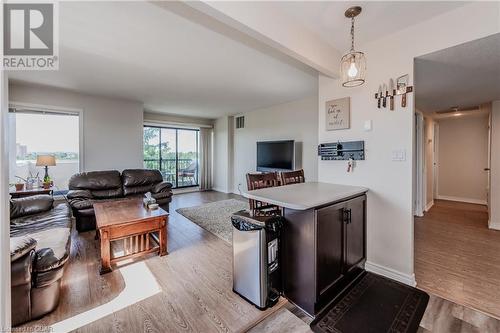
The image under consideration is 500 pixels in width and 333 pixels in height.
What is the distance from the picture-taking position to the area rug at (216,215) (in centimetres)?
359

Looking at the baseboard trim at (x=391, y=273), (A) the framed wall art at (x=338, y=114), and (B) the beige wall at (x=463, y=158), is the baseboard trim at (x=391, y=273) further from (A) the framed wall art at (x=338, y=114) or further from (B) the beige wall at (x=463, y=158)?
(B) the beige wall at (x=463, y=158)

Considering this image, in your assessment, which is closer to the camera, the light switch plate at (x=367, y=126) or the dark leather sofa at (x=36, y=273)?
the dark leather sofa at (x=36, y=273)

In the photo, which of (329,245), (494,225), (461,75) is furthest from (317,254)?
(494,225)

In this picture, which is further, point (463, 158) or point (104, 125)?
point (463, 158)

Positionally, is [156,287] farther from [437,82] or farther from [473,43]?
[437,82]

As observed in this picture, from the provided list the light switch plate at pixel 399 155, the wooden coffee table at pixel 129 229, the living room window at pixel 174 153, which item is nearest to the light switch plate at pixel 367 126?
the light switch plate at pixel 399 155

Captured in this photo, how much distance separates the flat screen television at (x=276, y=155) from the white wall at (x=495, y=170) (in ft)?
11.3

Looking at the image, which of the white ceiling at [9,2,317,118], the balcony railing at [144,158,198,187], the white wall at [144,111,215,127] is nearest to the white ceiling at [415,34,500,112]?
the white ceiling at [9,2,317,118]

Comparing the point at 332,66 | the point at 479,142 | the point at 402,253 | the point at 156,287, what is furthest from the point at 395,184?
the point at 479,142

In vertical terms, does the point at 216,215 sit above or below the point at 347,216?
below

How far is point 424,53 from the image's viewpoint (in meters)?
2.06

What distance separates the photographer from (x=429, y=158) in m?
5.29

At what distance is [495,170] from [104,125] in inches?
299

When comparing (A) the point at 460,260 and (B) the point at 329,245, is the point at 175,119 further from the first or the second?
(A) the point at 460,260
